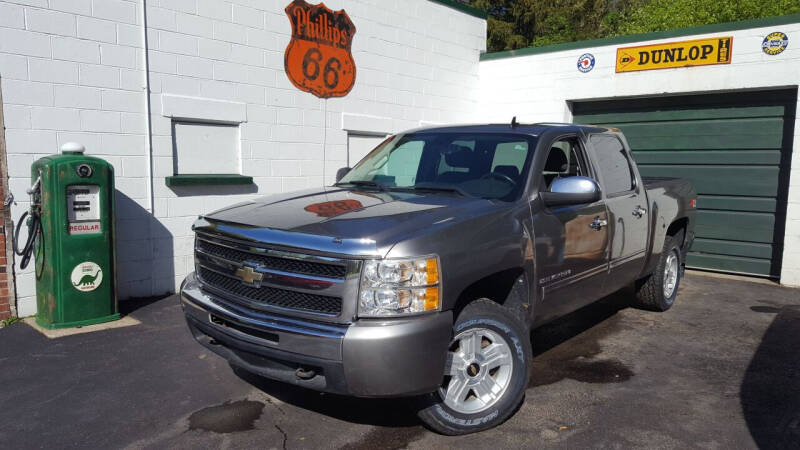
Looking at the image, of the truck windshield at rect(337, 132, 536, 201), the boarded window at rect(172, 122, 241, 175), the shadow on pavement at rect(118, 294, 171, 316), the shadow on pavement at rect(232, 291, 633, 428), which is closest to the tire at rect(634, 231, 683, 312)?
the shadow on pavement at rect(232, 291, 633, 428)

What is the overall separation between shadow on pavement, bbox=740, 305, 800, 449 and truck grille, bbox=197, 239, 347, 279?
2672mm

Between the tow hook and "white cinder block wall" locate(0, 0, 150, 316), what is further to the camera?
"white cinder block wall" locate(0, 0, 150, 316)

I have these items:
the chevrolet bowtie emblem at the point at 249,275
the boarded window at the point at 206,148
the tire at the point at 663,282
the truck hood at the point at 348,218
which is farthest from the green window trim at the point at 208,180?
the tire at the point at 663,282

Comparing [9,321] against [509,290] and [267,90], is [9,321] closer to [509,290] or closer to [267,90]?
[267,90]

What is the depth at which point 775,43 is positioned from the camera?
319 inches

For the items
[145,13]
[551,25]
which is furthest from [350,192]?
[551,25]

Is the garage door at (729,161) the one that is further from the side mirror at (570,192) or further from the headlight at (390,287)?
the headlight at (390,287)

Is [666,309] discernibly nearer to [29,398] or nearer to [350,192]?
[350,192]

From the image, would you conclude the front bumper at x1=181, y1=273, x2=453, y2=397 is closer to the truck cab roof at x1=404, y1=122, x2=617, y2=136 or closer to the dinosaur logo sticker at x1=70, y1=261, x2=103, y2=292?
the truck cab roof at x1=404, y1=122, x2=617, y2=136

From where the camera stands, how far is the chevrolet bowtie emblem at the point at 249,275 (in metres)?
3.36

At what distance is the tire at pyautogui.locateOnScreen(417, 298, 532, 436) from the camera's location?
3.42m

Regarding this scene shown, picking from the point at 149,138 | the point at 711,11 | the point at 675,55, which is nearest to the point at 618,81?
the point at 675,55

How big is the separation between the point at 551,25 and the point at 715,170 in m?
18.8

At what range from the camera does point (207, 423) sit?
3.81 metres
